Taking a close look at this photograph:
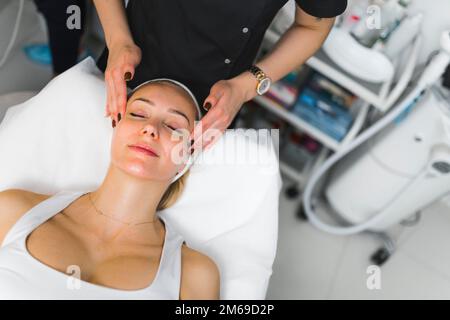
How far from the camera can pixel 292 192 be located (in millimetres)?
2088

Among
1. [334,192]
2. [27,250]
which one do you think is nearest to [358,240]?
[334,192]

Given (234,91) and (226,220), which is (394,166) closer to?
(226,220)

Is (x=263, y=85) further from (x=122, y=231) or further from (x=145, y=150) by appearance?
(x=122, y=231)

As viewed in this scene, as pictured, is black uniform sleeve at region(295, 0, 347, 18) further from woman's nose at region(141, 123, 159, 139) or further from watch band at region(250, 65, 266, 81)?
woman's nose at region(141, 123, 159, 139)

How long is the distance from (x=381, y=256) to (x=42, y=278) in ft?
4.71

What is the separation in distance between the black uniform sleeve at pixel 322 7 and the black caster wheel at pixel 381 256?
47.0 inches

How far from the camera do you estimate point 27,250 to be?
1.06m

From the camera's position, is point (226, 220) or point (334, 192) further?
point (334, 192)

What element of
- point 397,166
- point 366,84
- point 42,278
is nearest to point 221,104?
point 42,278

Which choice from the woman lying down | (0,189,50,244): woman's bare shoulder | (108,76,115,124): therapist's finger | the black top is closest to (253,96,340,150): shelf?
the black top
